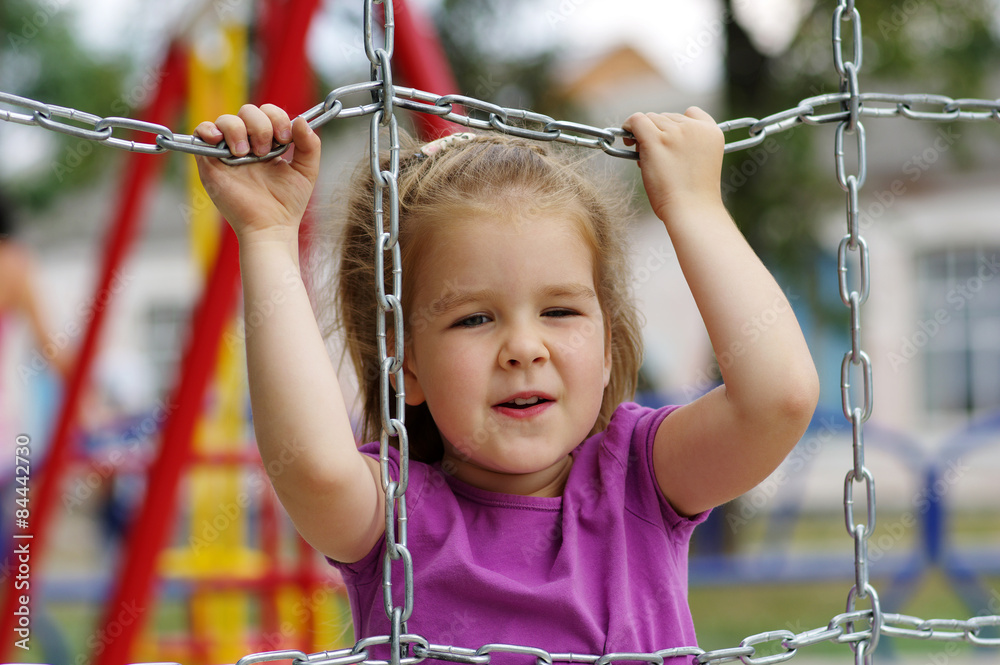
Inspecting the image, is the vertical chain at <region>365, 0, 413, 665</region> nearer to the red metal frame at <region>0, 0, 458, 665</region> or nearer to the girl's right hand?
the girl's right hand

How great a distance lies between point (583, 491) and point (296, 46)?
1.21 m

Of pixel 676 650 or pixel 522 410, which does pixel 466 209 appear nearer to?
pixel 522 410

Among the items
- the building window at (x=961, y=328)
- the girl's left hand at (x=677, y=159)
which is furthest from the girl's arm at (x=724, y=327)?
the building window at (x=961, y=328)

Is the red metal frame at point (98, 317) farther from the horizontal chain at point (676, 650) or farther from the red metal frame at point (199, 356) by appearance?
the horizontal chain at point (676, 650)

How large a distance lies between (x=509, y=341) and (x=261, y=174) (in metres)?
0.34

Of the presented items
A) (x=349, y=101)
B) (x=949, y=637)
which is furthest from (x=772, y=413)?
(x=349, y=101)

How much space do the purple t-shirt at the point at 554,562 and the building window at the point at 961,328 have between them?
34.6 feet

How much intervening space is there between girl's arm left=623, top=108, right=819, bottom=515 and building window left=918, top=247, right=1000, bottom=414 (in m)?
10.6

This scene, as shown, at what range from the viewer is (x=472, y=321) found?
1234 mm

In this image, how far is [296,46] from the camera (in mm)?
2064

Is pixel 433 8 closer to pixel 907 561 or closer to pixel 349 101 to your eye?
pixel 349 101

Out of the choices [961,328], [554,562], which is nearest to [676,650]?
[554,562]

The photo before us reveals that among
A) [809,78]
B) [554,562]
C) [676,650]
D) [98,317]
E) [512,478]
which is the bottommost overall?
[676,650]

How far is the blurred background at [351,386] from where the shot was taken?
113 inches
